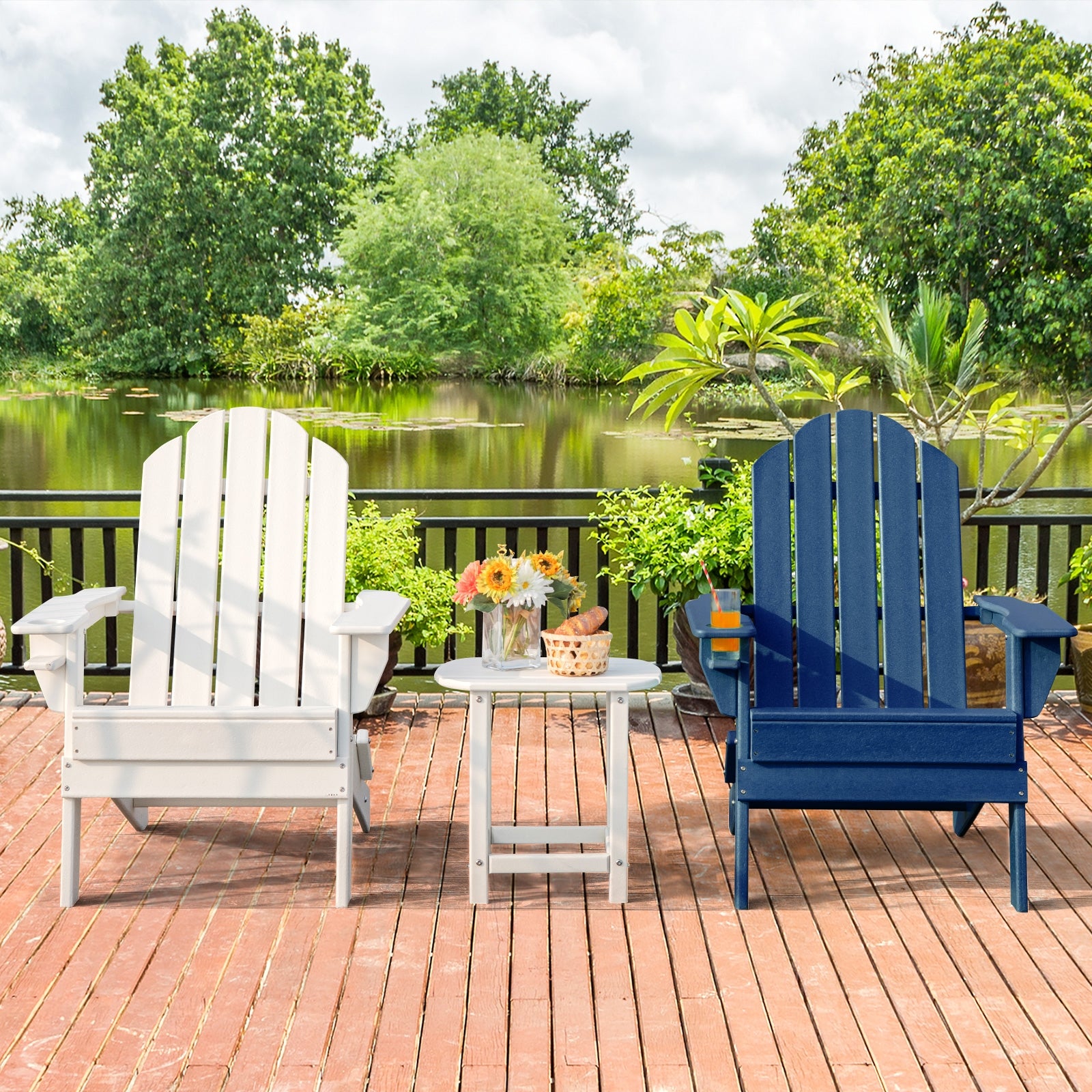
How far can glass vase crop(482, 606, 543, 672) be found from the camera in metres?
2.65

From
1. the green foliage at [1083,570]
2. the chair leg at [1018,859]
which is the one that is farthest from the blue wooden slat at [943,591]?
the green foliage at [1083,570]

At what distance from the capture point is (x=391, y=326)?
64.1ft

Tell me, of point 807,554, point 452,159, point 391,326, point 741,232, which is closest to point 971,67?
point 741,232

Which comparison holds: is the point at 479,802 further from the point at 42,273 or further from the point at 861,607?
the point at 42,273

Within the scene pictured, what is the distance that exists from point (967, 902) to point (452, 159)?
795 inches

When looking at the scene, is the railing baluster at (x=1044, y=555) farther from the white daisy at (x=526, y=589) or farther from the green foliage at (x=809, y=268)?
the green foliage at (x=809, y=268)

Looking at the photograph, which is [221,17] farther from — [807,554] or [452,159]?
[807,554]

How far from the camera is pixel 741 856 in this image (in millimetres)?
2555

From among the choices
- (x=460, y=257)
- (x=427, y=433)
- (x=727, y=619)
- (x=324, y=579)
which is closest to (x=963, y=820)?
(x=727, y=619)

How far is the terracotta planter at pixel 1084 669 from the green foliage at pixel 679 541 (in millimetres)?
1153

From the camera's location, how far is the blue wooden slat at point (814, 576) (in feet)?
9.12

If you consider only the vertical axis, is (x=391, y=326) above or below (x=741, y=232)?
below

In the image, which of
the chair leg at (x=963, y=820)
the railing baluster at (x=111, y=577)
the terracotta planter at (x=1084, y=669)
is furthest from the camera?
the railing baluster at (x=111, y=577)

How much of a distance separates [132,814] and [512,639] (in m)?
1.03
